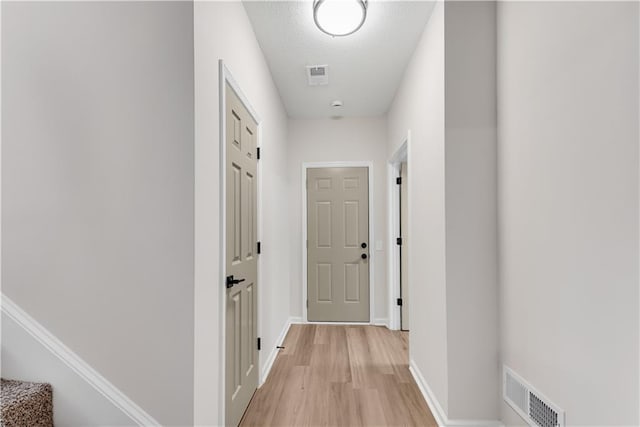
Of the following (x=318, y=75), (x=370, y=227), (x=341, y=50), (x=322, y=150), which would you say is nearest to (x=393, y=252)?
(x=370, y=227)

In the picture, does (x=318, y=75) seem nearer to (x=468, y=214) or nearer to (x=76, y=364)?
(x=468, y=214)

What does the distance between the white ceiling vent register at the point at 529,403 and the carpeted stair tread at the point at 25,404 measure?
2215 mm

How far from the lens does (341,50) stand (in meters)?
2.66

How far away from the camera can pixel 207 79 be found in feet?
5.06

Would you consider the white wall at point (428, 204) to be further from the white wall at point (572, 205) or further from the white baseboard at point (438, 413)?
the white wall at point (572, 205)

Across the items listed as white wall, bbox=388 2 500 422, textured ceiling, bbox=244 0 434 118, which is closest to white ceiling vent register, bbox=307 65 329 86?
textured ceiling, bbox=244 0 434 118

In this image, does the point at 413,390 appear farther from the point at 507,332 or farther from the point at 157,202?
the point at 157,202

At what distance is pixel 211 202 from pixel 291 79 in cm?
202

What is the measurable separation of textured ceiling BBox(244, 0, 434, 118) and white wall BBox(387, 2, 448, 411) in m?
0.16

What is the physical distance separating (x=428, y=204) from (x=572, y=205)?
0.99 metres

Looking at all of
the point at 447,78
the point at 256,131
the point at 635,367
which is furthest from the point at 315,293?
the point at 635,367

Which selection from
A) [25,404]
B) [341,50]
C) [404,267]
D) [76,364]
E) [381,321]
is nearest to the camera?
[25,404]

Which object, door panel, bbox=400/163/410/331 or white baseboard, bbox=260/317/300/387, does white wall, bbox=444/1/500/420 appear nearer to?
white baseboard, bbox=260/317/300/387

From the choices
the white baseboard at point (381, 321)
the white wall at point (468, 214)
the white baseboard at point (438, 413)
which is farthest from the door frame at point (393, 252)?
the white wall at point (468, 214)
